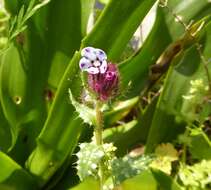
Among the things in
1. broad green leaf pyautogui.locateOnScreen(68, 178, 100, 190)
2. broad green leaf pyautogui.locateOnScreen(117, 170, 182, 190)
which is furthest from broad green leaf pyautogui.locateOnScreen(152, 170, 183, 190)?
broad green leaf pyautogui.locateOnScreen(68, 178, 100, 190)

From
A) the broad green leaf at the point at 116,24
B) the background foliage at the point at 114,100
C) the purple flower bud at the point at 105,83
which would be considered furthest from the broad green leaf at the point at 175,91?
the purple flower bud at the point at 105,83

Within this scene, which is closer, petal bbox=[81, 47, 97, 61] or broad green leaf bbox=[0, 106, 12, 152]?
petal bbox=[81, 47, 97, 61]

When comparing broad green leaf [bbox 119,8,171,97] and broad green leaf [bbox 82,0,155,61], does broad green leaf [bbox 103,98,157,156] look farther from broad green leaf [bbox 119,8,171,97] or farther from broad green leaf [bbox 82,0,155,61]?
broad green leaf [bbox 82,0,155,61]

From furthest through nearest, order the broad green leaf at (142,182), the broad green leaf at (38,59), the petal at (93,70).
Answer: the broad green leaf at (38,59) < the broad green leaf at (142,182) < the petal at (93,70)

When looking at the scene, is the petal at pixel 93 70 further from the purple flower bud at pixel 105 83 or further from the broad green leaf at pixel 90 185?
the broad green leaf at pixel 90 185

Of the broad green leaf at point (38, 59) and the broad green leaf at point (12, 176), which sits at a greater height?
the broad green leaf at point (38, 59)

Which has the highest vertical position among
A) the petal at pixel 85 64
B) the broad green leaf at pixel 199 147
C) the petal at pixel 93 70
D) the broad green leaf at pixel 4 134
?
the petal at pixel 85 64

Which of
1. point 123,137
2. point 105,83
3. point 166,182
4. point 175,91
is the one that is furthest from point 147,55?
point 105,83

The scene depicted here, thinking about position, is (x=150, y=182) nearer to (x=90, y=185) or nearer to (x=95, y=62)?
(x=90, y=185)

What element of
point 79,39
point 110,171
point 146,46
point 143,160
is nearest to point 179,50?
point 146,46

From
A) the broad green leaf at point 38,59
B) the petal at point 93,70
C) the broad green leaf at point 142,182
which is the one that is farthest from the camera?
the broad green leaf at point 38,59
